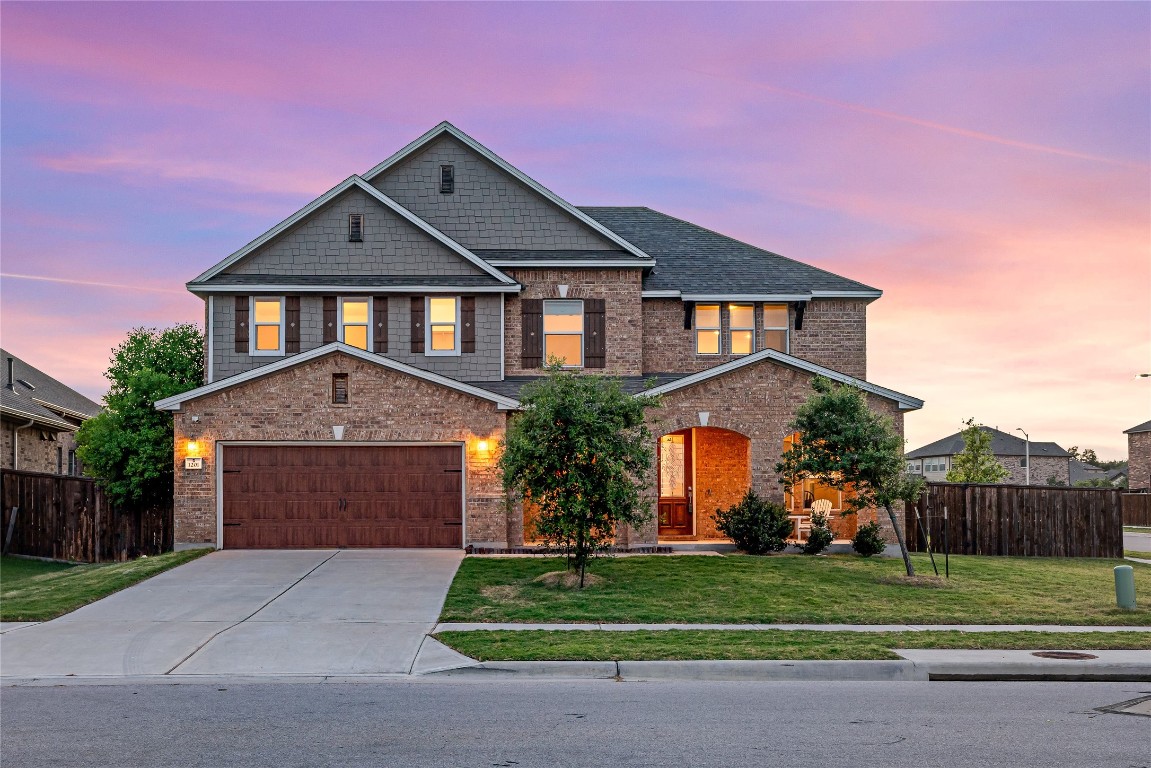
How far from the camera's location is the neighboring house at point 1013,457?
75.0 metres

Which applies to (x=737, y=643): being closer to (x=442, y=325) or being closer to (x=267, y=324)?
(x=442, y=325)

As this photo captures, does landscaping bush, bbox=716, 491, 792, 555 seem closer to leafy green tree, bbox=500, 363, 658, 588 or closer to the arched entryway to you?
the arched entryway

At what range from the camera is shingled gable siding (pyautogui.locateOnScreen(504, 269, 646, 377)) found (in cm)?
2331

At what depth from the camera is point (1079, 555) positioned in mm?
23625

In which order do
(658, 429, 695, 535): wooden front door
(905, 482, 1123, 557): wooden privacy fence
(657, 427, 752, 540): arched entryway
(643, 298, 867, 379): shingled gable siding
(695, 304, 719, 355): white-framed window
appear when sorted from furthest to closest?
1. (658, 429, 695, 535): wooden front door
2. (695, 304, 719, 355): white-framed window
3. (643, 298, 867, 379): shingled gable siding
4. (657, 427, 752, 540): arched entryway
5. (905, 482, 1123, 557): wooden privacy fence

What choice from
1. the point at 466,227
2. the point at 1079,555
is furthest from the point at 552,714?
the point at 1079,555

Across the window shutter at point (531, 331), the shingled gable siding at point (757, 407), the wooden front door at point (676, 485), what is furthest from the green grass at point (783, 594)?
the window shutter at point (531, 331)

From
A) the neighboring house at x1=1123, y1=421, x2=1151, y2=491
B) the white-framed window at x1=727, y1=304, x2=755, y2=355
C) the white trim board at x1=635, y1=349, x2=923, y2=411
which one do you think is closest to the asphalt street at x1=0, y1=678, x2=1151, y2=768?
the white trim board at x1=635, y1=349, x2=923, y2=411

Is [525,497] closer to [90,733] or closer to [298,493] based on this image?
[298,493]

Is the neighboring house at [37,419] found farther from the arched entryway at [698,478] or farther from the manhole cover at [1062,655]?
the manhole cover at [1062,655]

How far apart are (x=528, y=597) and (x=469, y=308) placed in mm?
9943

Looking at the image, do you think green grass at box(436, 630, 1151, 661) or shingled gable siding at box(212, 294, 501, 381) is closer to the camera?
green grass at box(436, 630, 1151, 661)

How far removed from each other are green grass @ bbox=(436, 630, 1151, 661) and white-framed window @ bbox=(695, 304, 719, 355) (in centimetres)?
1293

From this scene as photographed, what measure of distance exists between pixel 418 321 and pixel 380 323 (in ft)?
3.09
